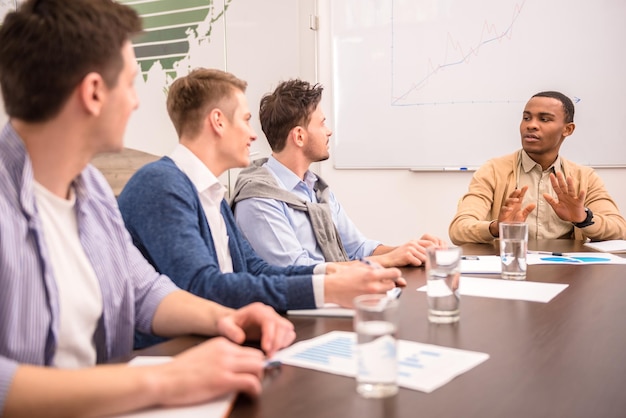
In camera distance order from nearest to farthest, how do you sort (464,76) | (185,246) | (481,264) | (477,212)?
1. (185,246)
2. (481,264)
3. (477,212)
4. (464,76)

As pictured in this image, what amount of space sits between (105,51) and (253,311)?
1.58 feet

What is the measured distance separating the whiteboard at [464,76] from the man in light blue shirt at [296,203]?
130 cm

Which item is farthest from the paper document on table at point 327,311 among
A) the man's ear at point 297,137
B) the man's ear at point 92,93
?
the man's ear at point 297,137

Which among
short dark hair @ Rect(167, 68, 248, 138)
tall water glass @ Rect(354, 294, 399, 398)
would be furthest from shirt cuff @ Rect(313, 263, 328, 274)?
tall water glass @ Rect(354, 294, 399, 398)

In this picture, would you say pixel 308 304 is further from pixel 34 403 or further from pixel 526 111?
pixel 526 111

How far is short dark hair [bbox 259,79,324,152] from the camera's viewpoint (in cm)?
235

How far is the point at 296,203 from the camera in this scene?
2131 millimetres

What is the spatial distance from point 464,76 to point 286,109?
1519 mm

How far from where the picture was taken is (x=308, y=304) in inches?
49.2

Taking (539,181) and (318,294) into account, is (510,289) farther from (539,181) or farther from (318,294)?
(539,181)

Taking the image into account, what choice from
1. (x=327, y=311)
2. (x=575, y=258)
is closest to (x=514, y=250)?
(x=575, y=258)

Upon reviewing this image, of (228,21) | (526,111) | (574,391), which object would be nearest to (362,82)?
(228,21)

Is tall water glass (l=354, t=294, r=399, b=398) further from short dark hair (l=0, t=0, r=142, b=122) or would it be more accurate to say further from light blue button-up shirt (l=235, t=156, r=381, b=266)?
light blue button-up shirt (l=235, t=156, r=381, b=266)

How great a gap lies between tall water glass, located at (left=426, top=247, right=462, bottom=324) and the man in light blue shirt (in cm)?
55
